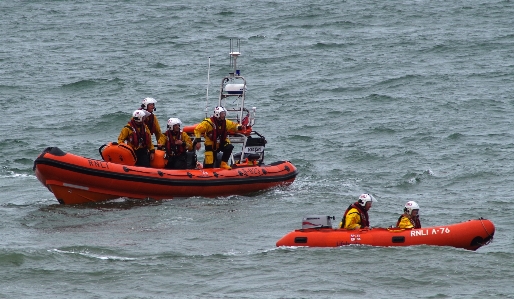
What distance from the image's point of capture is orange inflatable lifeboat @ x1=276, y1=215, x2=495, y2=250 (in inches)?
423

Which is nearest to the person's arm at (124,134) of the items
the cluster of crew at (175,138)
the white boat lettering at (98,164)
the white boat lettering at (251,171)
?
the cluster of crew at (175,138)

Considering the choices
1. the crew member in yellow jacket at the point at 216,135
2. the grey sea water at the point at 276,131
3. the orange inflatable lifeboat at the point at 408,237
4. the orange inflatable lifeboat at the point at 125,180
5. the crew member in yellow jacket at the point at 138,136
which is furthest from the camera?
the crew member in yellow jacket at the point at 216,135

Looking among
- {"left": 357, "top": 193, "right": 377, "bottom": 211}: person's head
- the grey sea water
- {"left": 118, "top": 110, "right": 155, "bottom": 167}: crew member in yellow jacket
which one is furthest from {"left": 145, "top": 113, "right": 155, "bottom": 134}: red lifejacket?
{"left": 357, "top": 193, "right": 377, "bottom": 211}: person's head

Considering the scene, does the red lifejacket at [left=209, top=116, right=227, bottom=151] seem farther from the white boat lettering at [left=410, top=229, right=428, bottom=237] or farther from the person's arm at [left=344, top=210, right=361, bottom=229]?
the white boat lettering at [left=410, top=229, right=428, bottom=237]

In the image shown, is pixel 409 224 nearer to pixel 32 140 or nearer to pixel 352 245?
pixel 352 245

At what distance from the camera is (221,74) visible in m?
25.2

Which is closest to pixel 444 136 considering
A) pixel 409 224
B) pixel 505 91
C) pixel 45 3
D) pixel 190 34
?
pixel 505 91

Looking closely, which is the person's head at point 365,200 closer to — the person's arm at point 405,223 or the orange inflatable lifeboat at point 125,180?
the person's arm at point 405,223

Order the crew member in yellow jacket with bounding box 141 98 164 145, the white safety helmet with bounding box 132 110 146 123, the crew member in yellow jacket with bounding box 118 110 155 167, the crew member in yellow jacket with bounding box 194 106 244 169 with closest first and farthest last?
the white safety helmet with bounding box 132 110 146 123
the crew member in yellow jacket with bounding box 118 110 155 167
the crew member in yellow jacket with bounding box 141 98 164 145
the crew member in yellow jacket with bounding box 194 106 244 169

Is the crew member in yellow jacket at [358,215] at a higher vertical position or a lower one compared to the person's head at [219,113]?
lower

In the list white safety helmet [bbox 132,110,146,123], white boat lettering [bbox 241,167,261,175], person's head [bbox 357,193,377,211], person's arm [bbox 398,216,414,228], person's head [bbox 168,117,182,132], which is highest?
white safety helmet [bbox 132,110,146,123]

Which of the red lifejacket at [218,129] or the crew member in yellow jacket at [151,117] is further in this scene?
the red lifejacket at [218,129]

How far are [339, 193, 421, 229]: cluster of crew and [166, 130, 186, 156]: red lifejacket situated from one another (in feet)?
11.2

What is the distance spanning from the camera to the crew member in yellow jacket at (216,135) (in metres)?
13.7
